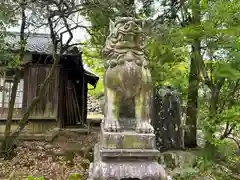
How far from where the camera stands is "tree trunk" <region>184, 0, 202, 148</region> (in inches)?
229

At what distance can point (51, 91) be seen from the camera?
414 inches

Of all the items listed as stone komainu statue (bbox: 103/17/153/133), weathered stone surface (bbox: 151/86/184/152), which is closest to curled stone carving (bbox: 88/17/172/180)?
stone komainu statue (bbox: 103/17/153/133)

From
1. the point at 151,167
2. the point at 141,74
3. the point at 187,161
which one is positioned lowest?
the point at 187,161

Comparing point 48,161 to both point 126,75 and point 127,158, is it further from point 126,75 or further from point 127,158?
point 126,75

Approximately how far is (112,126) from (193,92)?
4.89 m

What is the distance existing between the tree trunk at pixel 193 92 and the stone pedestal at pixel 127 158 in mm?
3400

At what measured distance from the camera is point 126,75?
3.00 metres

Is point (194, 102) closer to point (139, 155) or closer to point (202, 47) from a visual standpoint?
point (202, 47)

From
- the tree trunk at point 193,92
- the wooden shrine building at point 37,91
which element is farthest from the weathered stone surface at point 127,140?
the wooden shrine building at point 37,91

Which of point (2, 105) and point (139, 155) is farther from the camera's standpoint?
point (2, 105)

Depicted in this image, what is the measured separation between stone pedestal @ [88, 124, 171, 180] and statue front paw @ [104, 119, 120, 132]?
2.5 inches

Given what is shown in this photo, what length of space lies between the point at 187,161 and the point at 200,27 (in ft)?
10.9

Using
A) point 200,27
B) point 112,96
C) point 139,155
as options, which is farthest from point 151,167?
point 200,27

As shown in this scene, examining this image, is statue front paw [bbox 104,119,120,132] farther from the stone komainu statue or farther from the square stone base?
the square stone base
